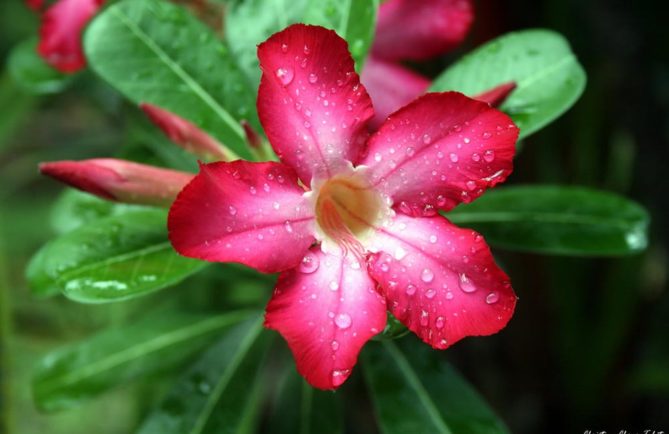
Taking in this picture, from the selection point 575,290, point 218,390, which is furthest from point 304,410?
point 575,290

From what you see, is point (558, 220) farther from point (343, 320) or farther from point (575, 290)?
point (575, 290)

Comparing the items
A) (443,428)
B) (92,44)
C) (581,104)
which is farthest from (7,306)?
(581,104)

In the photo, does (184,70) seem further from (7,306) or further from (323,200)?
(7,306)

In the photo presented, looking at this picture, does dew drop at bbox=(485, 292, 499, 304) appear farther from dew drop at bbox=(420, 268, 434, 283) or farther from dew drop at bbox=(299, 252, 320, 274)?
dew drop at bbox=(299, 252, 320, 274)

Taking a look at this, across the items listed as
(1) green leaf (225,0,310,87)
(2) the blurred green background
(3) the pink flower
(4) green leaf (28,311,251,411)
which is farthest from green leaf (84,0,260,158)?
(2) the blurred green background

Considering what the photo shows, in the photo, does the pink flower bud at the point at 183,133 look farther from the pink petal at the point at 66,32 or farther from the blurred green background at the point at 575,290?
the blurred green background at the point at 575,290
